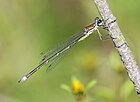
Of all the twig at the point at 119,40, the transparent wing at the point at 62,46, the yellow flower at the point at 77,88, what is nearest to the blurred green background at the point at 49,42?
the transparent wing at the point at 62,46

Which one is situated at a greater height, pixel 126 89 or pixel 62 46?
pixel 62 46

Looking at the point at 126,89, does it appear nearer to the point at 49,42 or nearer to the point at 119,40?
the point at 119,40

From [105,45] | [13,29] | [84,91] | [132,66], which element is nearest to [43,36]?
[13,29]

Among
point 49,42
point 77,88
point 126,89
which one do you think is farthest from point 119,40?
point 49,42

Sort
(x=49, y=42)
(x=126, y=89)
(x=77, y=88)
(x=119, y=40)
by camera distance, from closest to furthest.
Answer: (x=119, y=40), (x=77, y=88), (x=126, y=89), (x=49, y=42)

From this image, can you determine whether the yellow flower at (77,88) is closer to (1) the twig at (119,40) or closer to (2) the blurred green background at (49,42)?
(1) the twig at (119,40)

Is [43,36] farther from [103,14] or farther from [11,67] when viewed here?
[103,14]
